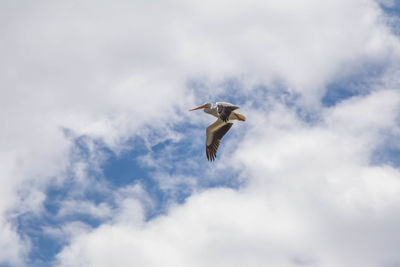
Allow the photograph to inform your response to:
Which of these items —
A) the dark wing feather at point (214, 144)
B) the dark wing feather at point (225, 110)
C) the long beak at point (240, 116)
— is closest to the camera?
the dark wing feather at point (225, 110)

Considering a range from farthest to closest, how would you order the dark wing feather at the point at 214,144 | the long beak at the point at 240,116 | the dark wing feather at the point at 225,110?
1. the dark wing feather at the point at 214,144
2. the long beak at the point at 240,116
3. the dark wing feather at the point at 225,110

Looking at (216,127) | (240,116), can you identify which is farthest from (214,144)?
(240,116)

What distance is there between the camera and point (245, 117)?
34188 millimetres

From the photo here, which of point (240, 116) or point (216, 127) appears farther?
point (216, 127)

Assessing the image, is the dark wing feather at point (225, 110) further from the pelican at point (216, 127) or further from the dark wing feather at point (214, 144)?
the dark wing feather at point (214, 144)

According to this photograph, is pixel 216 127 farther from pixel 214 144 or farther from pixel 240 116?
pixel 240 116

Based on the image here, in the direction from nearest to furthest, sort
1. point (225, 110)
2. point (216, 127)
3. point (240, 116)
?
point (225, 110)
point (240, 116)
point (216, 127)

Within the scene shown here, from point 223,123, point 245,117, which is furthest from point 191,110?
point 245,117

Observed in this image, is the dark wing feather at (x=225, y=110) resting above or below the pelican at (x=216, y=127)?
below

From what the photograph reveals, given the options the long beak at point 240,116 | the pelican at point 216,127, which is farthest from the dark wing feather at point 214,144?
the long beak at point 240,116

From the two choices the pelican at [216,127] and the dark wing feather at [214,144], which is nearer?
the pelican at [216,127]

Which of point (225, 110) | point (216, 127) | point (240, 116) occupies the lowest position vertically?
point (225, 110)

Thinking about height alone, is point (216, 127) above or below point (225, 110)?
above

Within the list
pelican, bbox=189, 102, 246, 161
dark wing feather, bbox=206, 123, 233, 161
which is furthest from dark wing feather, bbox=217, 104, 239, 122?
dark wing feather, bbox=206, 123, 233, 161
